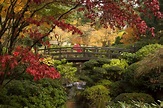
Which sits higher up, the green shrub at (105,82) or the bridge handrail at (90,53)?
the bridge handrail at (90,53)

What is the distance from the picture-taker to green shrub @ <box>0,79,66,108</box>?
19.6 ft

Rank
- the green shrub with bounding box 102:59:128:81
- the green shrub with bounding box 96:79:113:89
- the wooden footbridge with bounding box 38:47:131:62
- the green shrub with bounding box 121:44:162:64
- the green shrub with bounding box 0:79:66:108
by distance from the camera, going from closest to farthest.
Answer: the green shrub with bounding box 0:79:66:108, the green shrub with bounding box 96:79:113:89, the green shrub with bounding box 102:59:128:81, the green shrub with bounding box 121:44:162:64, the wooden footbridge with bounding box 38:47:131:62

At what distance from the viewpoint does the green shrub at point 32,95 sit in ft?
19.6

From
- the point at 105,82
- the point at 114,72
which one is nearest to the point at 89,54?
the point at 114,72

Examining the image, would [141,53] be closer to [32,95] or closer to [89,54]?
[89,54]

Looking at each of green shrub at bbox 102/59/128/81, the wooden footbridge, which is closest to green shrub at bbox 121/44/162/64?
green shrub at bbox 102/59/128/81

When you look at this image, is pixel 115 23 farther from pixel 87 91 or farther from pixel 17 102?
pixel 87 91

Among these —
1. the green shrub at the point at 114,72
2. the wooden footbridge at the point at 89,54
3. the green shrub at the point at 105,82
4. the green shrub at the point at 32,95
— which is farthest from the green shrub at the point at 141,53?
the green shrub at the point at 32,95

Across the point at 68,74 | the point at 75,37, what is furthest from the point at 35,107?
the point at 75,37

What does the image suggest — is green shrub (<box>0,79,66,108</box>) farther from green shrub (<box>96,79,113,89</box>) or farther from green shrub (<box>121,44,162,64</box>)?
green shrub (<box>121,44,162,64</box>)

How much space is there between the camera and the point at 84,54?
61.5ft

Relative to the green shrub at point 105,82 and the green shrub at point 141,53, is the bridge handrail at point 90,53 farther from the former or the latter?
the green shrub at point 105,82

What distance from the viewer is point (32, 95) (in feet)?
20.8

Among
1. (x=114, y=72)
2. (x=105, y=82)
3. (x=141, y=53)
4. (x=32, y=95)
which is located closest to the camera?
(x=32, y=95)
